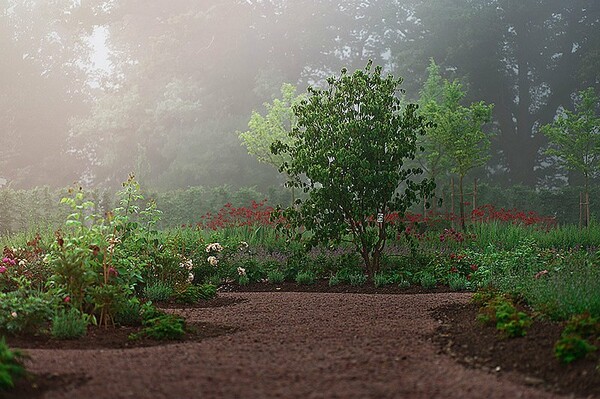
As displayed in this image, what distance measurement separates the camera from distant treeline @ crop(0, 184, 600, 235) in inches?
629

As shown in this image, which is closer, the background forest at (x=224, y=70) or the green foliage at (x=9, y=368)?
the green foliage at (x=9, y=368)

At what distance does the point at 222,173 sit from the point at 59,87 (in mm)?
9233

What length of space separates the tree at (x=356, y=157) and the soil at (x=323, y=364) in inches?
128

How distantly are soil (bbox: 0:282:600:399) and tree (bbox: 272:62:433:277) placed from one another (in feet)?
10.7

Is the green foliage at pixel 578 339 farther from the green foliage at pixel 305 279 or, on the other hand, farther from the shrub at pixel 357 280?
the green foliage at pixel 305 279

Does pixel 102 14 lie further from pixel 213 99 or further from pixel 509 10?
pixel 509 10

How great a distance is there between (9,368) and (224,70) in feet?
81.0

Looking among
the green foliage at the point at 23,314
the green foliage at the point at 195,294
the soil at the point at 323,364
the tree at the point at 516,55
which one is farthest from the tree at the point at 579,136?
the green foliage at the point at 23,314

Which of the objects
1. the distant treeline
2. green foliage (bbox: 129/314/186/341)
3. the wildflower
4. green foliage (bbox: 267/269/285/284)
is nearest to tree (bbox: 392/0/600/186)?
the distant treeline

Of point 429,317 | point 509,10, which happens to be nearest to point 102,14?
point 509,10

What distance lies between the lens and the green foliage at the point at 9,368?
10.5 feet

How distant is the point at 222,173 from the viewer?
25203 mm

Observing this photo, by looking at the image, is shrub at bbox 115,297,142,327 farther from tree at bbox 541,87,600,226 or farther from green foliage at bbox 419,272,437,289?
tree at bbox 541,87,600,226

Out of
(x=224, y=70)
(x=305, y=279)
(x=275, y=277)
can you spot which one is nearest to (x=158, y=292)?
(x=275, y=277)
